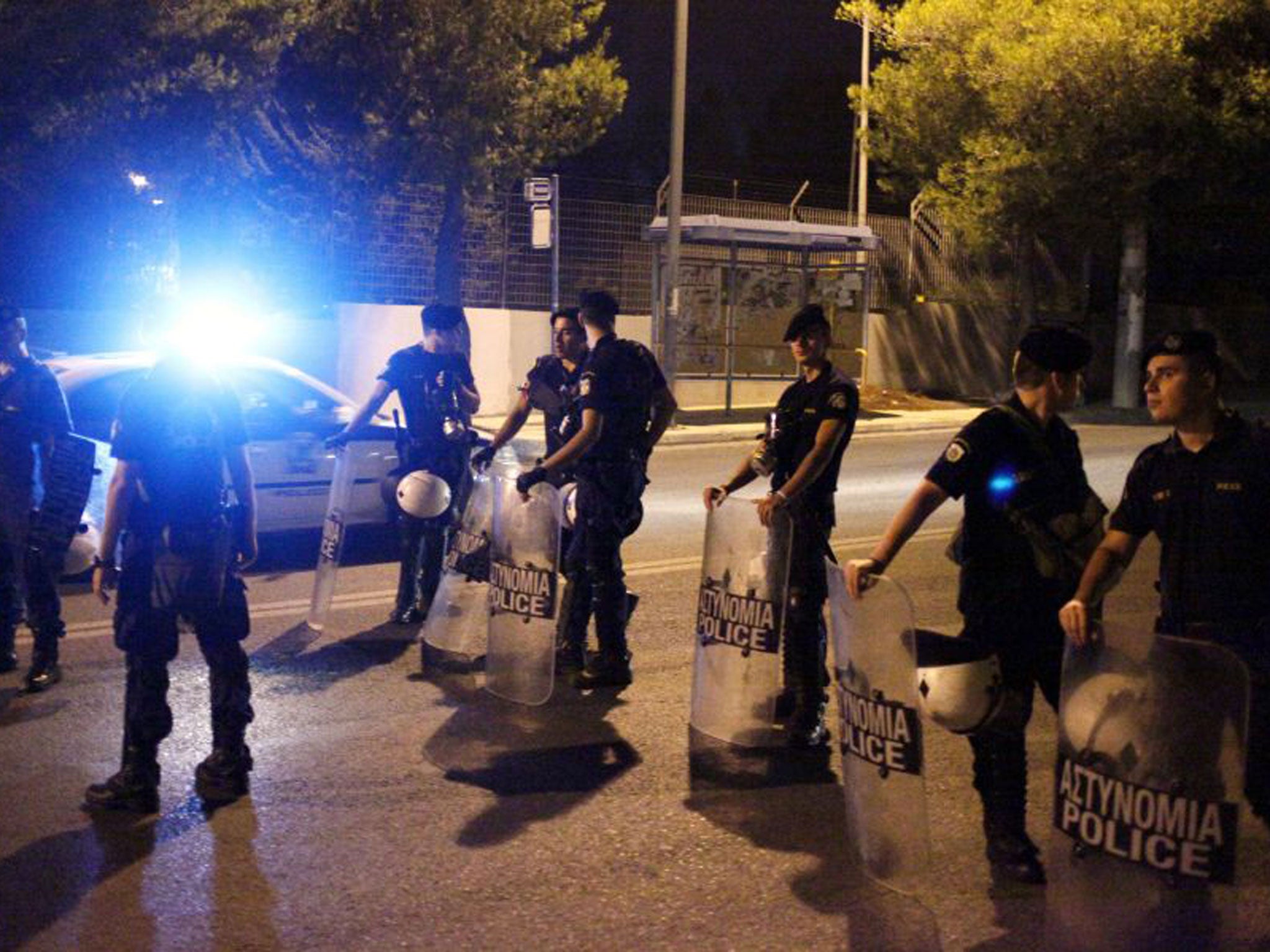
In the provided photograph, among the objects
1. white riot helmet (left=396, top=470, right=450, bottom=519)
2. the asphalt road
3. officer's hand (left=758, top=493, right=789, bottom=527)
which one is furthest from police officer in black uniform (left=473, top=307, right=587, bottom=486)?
A: officer's hand (left=758, top=493, right=789, bottom=527)

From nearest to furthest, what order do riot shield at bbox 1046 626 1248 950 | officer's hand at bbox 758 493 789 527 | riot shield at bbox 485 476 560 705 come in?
riot shield at bbox 1046 626 1248 950, officer's hand at bbox 758 493 789 527, riot shield at bbox 485 476 560 705

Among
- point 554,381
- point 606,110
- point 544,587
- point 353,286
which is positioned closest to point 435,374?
point 554,381

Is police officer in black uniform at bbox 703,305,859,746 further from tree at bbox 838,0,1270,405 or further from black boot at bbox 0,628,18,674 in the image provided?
tree at bbox 838,0,1270,405

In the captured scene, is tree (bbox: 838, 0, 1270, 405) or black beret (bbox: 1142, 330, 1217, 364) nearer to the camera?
black beret (bbox: 1142, 330, 1217, 364)

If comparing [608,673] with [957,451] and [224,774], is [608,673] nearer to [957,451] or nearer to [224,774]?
[224,774]

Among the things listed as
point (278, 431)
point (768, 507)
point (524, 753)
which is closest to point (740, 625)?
point (768, 507)

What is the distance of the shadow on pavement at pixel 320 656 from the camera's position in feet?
24.4

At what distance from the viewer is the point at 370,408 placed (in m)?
8.64

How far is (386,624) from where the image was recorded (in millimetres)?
8711

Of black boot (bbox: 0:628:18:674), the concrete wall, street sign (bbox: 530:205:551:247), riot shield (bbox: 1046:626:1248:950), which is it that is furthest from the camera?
the concrete wall

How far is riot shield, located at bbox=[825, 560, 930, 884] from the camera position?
4539 mm

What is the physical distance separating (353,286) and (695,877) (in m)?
18.7

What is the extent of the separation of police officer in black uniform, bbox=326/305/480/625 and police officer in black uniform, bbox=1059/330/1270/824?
4525mm

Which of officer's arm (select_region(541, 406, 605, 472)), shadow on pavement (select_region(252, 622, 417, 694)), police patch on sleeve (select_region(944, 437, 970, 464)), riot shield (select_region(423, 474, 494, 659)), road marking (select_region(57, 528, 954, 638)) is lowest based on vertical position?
shadow on pavement (select_region(252, 622, 417, 694))
